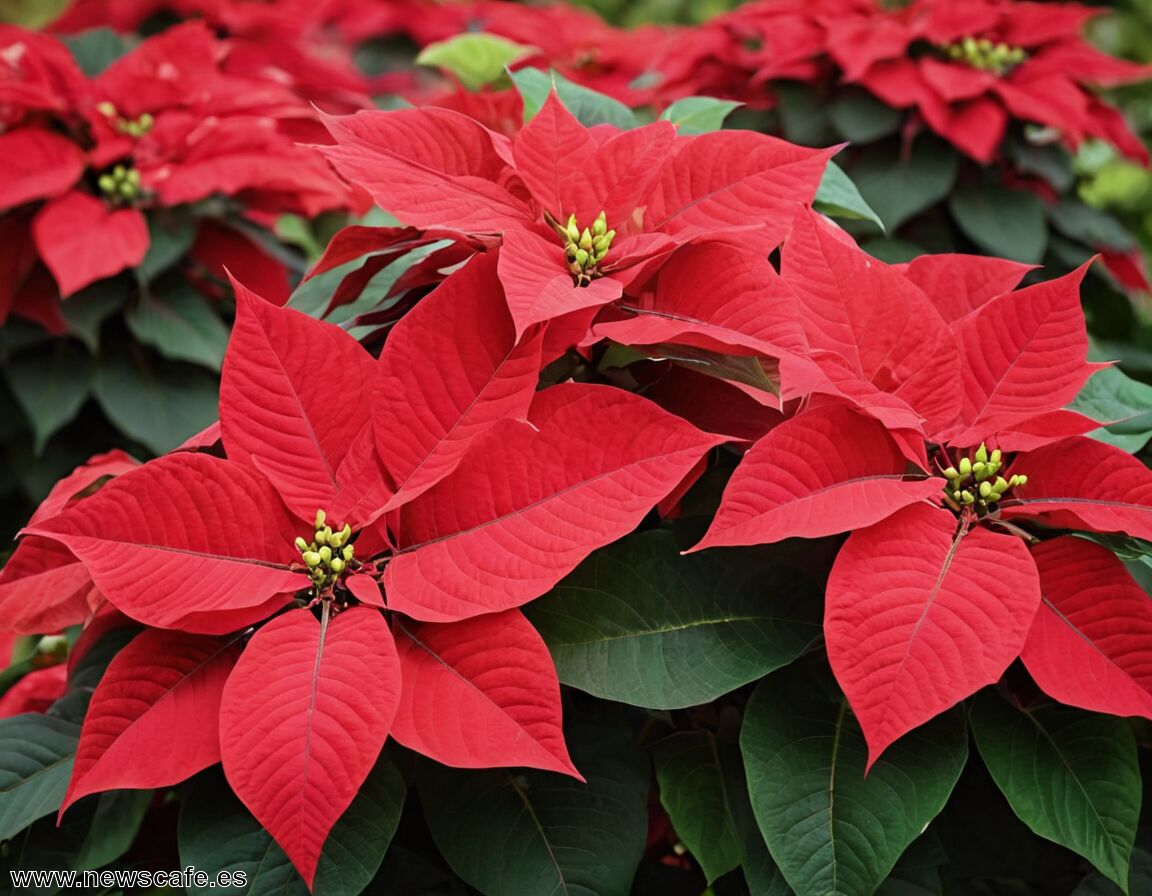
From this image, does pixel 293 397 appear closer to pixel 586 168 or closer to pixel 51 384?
pixel 586 168

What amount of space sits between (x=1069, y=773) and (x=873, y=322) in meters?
0.24

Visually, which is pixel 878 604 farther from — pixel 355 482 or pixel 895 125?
pixel 895 125

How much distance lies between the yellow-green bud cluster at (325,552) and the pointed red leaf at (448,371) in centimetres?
4

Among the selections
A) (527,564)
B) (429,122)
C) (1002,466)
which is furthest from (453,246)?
(1002,466)

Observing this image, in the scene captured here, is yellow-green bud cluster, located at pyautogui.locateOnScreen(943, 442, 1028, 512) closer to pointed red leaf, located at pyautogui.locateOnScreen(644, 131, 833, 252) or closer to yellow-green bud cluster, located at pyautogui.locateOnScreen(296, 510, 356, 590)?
pointed red leaf, located at pyautogui.locateOnScreen(644, 131, 833, 252)

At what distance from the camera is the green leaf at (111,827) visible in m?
0.61

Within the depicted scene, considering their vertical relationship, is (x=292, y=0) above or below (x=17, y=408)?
above

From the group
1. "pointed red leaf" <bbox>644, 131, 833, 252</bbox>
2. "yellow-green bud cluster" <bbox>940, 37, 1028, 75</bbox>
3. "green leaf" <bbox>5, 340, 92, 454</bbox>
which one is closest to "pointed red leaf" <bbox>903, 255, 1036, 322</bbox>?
"pointed red leaf" <bbox>644, 131, 833, 252</bbox>

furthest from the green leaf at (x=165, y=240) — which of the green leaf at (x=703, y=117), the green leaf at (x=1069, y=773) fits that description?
the green leaf at (x=1069, y=773)

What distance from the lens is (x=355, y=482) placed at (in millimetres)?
577


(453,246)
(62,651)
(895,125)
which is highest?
(453,246)

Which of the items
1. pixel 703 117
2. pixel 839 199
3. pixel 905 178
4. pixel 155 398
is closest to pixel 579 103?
pixel 703 117

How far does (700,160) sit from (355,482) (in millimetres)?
249

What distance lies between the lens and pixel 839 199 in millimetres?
768
